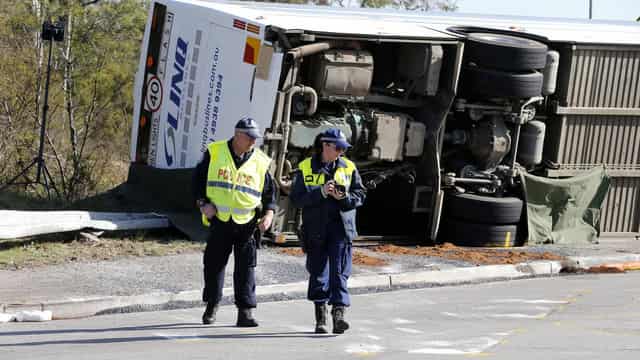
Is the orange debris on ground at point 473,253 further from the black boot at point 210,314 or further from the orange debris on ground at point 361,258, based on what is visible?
the black boot at point 210,314

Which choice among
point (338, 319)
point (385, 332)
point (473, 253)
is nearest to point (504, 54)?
point (473, 253)

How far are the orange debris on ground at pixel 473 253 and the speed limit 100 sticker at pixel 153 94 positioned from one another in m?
3.44

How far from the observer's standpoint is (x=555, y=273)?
13.8 metres

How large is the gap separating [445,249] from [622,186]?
10.1 feet

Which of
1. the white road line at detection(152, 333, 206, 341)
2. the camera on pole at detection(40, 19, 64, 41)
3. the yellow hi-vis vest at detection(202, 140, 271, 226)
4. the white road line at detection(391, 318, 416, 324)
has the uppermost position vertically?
the camera on pole at detection(40, 19, 64, 41)

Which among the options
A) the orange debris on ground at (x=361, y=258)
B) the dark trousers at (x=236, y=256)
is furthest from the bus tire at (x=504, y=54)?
the dark trousers at (x=236, y=256)

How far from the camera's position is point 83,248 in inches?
491

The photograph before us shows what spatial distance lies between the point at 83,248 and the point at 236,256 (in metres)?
3.51

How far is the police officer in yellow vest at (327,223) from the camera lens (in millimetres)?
9352

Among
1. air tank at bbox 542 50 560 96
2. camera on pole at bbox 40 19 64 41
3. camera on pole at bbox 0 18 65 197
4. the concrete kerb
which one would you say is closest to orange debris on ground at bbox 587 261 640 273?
the concrete kerb

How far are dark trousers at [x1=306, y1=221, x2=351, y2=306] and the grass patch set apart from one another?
3502mm

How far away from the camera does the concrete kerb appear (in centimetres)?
1010

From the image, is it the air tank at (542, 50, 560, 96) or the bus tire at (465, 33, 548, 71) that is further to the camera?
the air tank at (542, 50, 560, 96)

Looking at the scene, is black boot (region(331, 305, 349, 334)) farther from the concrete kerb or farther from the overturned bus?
the overturned bus
